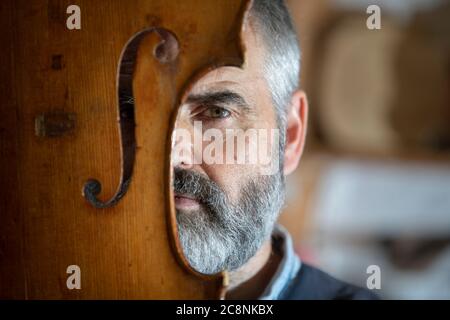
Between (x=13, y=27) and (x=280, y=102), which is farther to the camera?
(x=280, y=102)

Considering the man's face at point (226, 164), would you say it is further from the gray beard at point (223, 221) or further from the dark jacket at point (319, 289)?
the dark jacket at point (319, 289)

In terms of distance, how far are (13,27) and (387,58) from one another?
129 cm

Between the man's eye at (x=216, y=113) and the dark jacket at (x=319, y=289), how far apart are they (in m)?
0.25

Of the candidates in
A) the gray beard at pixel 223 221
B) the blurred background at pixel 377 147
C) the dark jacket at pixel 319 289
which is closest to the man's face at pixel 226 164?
the gray beard at pixel 223 221

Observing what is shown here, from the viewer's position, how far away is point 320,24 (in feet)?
5.31

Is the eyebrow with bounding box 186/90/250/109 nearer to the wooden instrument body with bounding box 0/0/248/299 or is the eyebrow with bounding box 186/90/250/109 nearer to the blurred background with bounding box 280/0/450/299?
the wooden instrument body with bounding box 0/0/248/299

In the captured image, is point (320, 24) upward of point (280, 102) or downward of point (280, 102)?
upward

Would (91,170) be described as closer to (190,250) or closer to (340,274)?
(190,250)

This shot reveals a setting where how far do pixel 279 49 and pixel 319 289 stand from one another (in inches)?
12.3

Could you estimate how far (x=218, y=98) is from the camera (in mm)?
623

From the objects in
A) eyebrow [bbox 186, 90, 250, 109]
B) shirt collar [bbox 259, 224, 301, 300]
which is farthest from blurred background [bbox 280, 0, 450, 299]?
eyebrow [bbox 186, 90, 250, 109]

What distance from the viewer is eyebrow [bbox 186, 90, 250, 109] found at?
613mm

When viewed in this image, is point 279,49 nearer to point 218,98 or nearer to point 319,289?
point 218,98
